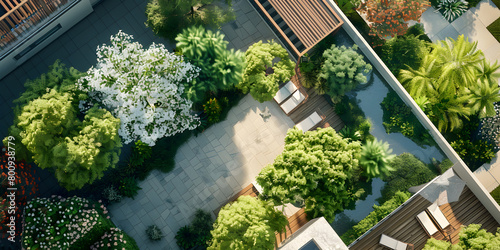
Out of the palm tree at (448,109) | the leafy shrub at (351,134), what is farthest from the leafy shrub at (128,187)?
the palm tree at (448,109)

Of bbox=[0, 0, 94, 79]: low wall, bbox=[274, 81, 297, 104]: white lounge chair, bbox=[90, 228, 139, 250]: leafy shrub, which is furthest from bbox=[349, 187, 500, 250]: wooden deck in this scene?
bbox=[0, 0, 94, 79]: low wall

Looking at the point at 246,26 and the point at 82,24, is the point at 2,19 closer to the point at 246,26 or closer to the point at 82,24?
the point at 82,24

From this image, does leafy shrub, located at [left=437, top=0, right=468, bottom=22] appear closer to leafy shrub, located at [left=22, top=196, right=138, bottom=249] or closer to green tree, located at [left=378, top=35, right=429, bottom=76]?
green tree, located at [left=378, top=35, right=429, bottom=76]

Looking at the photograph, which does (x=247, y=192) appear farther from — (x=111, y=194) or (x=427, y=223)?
(x=427, y=223)

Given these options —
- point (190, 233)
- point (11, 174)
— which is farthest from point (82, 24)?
point (190, 233)

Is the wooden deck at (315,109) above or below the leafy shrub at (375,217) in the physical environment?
above

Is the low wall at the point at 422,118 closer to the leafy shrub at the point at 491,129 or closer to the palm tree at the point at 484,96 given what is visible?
the palm tree at the point at 484,96
